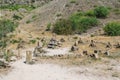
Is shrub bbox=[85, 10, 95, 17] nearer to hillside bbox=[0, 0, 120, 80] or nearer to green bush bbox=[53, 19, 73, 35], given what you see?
hillside bbox=[0, 0, 120, 80]

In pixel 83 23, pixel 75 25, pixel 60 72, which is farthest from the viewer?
pixel 83 23

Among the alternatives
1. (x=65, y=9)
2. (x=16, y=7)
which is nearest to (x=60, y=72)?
(x=65, y=9)

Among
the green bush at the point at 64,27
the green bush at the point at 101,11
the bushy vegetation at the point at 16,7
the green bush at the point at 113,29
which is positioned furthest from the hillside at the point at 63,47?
the bushy vegetation at the point at 16,7

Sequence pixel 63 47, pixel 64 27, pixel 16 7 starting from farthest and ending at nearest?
pixel 16 7 → pixel 64 27 → pixel 63 47

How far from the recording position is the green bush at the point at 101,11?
4625cm

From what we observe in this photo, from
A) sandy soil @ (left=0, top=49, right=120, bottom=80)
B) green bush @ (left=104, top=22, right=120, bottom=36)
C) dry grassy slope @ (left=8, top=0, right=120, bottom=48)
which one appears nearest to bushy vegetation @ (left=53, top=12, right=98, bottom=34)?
dry grassy slope @ (left=8, top=0, right=120, bottom=48)

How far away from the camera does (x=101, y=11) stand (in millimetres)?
46188

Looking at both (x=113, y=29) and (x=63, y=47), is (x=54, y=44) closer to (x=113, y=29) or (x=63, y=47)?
(x=63, y=47)

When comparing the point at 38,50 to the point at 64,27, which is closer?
the point at 38,50

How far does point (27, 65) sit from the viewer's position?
90.3ft

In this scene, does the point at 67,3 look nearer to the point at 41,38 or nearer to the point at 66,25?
the point at 66,25

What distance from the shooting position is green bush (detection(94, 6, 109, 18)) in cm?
4625

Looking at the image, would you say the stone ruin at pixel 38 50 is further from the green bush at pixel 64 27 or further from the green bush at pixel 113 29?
the green bush at pixel 113 29

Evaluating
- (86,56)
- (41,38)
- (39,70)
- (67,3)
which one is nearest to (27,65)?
(39,70)
